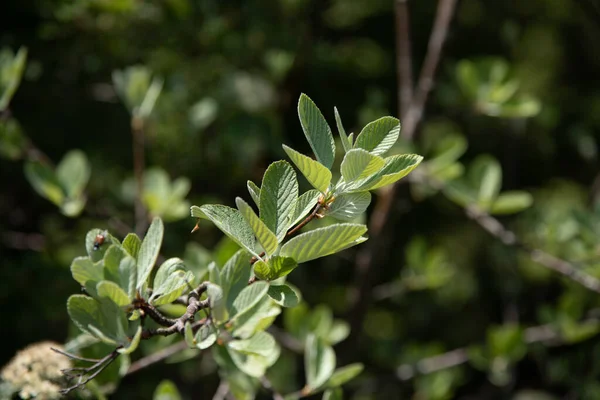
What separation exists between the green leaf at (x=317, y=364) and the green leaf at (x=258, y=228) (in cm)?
34

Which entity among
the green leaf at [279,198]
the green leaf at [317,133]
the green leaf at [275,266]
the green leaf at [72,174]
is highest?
the green leaf at [317,133]

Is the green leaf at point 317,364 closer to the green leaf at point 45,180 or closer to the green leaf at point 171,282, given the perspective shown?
the green leaf at point 171,282

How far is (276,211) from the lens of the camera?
1.67 ft

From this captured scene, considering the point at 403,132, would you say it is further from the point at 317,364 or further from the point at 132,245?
the point at 132,245

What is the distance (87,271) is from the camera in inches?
20.1

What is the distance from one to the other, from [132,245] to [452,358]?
1152 millimetres

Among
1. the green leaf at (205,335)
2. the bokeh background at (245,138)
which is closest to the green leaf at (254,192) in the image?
the green leaf at (205,335)

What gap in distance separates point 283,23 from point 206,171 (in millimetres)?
442

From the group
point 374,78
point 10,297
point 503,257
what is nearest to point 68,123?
point 10,297

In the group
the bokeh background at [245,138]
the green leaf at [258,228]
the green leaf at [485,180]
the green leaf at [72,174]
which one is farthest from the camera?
the bokeh background at [245,138]

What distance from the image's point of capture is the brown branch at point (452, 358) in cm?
140

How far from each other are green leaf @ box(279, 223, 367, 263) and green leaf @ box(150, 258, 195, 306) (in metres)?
0.09

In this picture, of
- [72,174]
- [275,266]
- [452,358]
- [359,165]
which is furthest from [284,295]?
[452,358]

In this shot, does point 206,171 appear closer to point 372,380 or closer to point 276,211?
point 372,380
